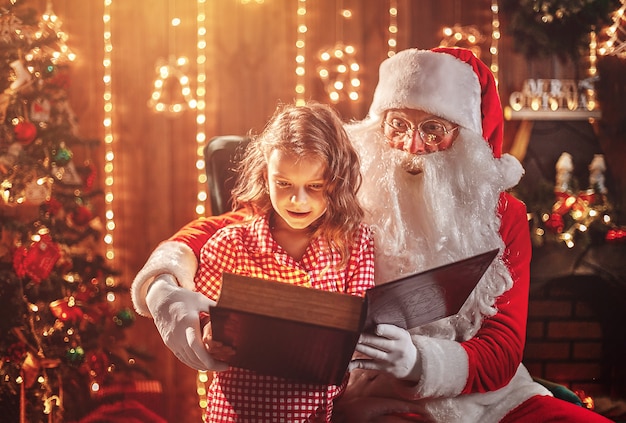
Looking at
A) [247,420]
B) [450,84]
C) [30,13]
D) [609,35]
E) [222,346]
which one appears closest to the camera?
[222,346]

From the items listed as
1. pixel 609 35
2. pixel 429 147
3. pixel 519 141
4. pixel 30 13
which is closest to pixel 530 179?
pixel 519 141

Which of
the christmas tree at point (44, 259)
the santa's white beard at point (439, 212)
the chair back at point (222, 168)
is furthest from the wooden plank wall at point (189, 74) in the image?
the santa's white beard at point (439, 212)

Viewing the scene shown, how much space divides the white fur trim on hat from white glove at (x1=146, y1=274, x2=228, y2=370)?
816mm

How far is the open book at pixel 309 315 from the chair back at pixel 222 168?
89 cm

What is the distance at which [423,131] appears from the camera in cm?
200

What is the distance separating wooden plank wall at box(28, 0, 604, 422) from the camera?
325 centimetres

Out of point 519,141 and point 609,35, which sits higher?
point 609,35

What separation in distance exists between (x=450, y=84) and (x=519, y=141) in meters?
1.46

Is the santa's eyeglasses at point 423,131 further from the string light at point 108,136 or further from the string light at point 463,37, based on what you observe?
the string light at point 108,136

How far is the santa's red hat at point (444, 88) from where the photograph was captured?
197cm

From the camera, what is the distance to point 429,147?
200 cm

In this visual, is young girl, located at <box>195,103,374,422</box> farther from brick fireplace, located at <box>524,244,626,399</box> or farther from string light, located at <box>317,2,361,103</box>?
brick fireplace, located at <box>524,244,626,399</box>

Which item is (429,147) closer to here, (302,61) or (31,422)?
(302,61)

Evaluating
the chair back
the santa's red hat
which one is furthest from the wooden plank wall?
the santa's red hat
